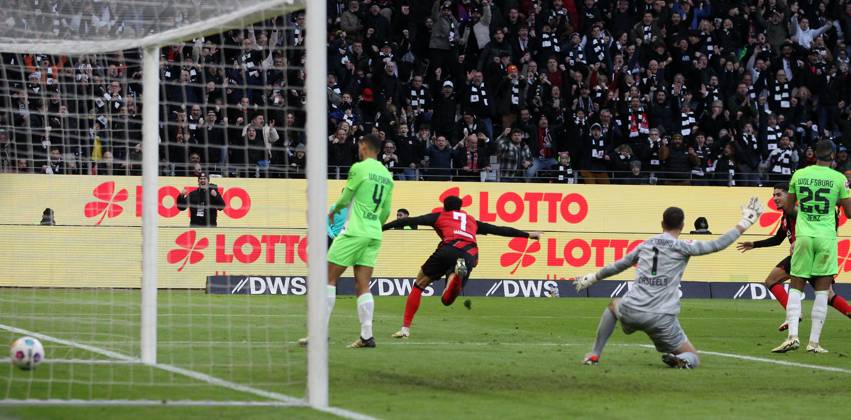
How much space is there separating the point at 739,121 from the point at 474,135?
20.1ft

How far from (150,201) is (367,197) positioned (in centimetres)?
256

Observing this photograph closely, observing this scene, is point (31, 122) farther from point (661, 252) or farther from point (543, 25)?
point (543, 25)

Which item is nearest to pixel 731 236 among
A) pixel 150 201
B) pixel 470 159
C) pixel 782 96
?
pixel 150 201

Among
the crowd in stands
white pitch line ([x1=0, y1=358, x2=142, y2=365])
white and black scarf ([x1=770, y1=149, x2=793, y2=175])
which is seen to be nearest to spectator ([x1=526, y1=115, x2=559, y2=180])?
the crowd in stands

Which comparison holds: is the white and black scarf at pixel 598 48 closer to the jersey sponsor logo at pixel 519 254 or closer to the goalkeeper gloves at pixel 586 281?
the jersey sponsor logo at pixel 519 254

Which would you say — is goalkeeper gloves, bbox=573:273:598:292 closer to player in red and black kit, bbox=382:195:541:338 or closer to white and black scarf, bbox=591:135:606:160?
player in red and black kit, bbox=382:195:541:338

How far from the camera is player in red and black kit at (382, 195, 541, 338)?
1622 cm

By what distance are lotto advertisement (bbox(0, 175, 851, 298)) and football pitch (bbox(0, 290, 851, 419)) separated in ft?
14.3

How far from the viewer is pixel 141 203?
14078mm

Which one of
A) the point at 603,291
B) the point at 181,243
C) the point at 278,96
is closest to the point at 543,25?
the point at 603,291

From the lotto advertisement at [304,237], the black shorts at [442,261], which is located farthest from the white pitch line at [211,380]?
the lotto advertisement at [304,237]

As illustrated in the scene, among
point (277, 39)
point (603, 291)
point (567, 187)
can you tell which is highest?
point (277, 39)

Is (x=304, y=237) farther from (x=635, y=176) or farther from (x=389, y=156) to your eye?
(x=635, y=176)

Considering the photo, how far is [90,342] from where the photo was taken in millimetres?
13578
